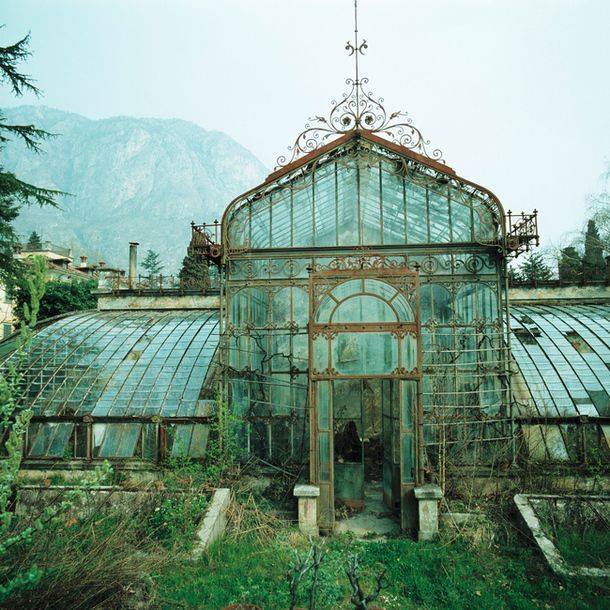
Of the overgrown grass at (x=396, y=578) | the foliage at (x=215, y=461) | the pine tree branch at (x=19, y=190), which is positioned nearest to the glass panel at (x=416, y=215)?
the foliage at (x=215, y=461)

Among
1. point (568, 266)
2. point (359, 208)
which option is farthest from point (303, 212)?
point (568, 266)

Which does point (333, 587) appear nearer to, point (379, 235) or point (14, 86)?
point (379, 235)

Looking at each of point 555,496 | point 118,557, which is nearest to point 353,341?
point 555,496

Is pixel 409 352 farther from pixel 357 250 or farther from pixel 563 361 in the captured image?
pixel 563 361

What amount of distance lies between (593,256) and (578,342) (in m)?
21.4

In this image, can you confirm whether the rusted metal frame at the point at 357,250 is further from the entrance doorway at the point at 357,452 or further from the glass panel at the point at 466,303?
the entrance doorway at the point at 357,452

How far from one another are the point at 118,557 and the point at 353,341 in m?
6.66

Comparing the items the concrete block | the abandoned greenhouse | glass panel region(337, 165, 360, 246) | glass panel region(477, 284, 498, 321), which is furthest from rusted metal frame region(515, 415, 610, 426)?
the concrete block

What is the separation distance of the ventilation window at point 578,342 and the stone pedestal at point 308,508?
8795mm

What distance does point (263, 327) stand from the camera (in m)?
12.7

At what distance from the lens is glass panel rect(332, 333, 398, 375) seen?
1185 cm

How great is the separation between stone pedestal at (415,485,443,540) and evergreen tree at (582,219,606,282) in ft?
67.7

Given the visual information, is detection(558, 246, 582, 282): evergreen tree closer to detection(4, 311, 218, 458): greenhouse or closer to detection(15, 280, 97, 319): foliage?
detection(4, 311, 218, 458): greenhouse

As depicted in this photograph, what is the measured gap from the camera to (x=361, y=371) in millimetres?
11961
